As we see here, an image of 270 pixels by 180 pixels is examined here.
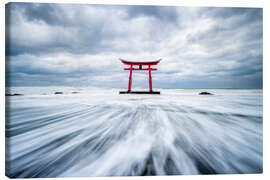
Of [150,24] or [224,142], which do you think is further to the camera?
[150,24]

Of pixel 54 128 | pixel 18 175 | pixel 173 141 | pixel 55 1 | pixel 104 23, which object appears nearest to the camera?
pixel 18 175

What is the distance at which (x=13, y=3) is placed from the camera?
110 centimetres

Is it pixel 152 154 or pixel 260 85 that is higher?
pixel 260 85

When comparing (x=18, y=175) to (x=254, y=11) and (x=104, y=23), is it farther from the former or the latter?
(x=254, y=11)

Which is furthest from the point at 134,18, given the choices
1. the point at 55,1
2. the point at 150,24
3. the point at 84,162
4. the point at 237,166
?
the point at 237,166

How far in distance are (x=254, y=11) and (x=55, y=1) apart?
233 cm

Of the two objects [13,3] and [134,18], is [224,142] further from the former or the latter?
[13,3]

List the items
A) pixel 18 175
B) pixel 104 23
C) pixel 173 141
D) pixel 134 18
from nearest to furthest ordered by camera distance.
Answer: pixel 18 175, pixel 173 141, pixel 134 18, pixel 104 23

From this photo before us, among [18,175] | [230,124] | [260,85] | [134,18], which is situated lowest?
[18,175]

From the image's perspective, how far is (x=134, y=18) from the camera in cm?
151

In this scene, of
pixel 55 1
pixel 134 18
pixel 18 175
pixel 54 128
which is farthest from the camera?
pixel 134 18

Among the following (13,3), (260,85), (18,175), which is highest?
(13,3)

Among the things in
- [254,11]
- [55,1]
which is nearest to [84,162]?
[55,1]

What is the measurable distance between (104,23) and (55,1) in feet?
2.19
